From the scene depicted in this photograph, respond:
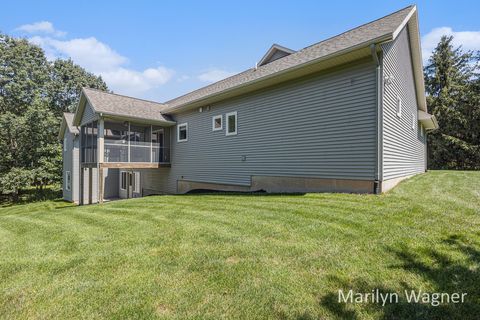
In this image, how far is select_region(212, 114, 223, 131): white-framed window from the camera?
1266 cm

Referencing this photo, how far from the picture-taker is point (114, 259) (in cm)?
380

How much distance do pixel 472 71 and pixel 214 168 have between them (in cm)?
3009

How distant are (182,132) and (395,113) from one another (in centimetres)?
1061

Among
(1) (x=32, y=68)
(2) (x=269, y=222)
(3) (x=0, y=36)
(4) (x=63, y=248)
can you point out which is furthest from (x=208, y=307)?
(3) (x=0, y=36)

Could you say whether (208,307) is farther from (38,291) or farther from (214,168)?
(214,168)

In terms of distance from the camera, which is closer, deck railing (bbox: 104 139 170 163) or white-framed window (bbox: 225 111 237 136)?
white-framed window (bbox: 225 111 237 136)

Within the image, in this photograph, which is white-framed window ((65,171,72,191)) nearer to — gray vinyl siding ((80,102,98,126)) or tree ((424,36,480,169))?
gray vinyl siding ((80,102,98,126))

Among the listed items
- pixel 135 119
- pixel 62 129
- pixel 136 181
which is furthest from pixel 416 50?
pixel 62 129

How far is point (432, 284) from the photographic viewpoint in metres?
2.91

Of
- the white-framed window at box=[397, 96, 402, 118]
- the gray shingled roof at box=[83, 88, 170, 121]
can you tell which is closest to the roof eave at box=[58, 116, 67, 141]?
the gray shingled roof at box=[83, 88, 170, 121]

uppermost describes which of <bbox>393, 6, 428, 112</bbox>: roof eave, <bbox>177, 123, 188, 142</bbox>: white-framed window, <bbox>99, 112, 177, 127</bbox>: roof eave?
<bbox>393, 6, 428, 112</bbox>: roof eave

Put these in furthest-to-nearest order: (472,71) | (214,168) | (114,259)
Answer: (472,71) < (214,168) < (114,259)

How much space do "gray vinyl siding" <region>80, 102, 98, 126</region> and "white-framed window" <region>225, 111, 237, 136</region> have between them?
7.02 meters

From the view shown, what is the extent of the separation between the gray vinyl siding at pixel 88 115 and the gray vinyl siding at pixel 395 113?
13.2 meters
